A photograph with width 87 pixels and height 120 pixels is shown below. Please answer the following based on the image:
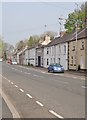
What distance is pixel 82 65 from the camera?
5894cm

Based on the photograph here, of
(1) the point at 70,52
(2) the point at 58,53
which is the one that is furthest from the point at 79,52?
(2) the point at 58,53

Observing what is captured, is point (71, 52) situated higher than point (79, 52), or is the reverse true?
point (71, 52)

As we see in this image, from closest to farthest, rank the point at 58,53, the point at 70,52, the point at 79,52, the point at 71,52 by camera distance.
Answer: the point at 79,52 → the point at 71,52 → the point at 70,52 → the point at 58,53

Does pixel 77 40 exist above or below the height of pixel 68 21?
below

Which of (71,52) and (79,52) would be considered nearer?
(79,52)

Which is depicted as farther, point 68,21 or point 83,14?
point 68,21

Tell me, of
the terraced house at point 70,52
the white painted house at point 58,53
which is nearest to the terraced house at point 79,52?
the terraced house at point 70,52

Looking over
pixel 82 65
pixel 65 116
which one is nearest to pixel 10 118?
pixel 65 116

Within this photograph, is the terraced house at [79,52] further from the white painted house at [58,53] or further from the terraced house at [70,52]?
the white painted house at [58,53]

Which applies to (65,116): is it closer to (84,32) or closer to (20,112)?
(20,112)

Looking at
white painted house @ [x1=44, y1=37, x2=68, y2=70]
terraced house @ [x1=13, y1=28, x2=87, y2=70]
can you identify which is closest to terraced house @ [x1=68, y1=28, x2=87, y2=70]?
terraced house @ [x1=13, y1=28, x2=87, y2=70]

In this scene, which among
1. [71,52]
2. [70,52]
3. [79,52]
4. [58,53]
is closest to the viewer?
[79,52]

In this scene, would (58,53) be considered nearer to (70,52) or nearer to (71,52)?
(70,52)

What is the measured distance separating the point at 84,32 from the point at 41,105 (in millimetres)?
49878
